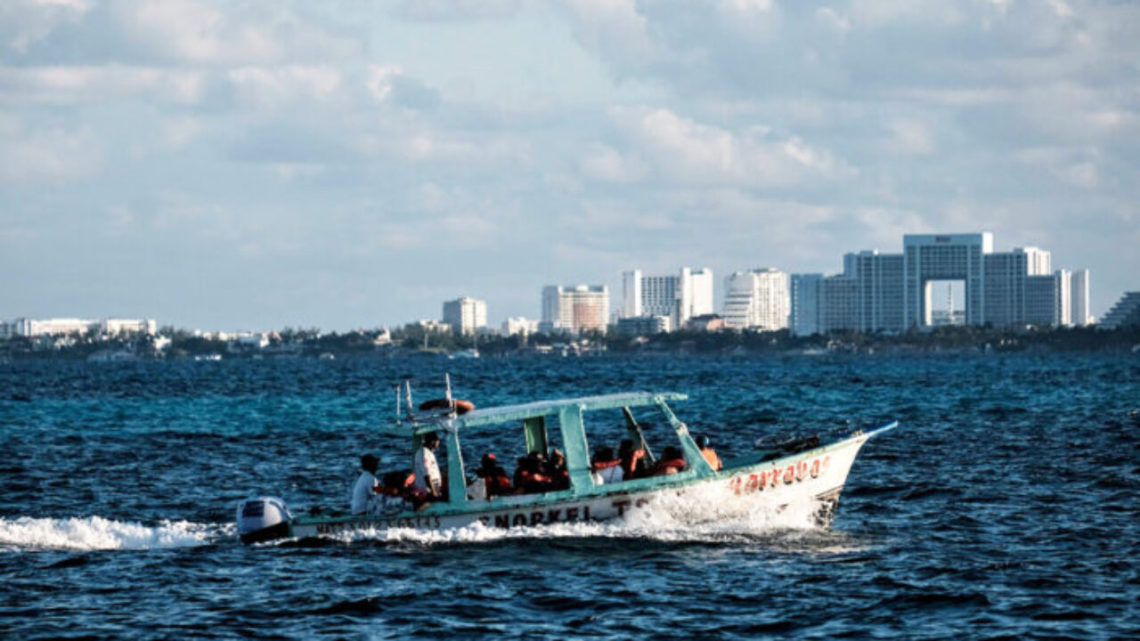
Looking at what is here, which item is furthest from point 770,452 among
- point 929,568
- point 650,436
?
point 650,436

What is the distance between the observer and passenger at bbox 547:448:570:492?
2741cm

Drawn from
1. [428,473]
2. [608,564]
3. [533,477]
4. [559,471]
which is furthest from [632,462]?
[428,473]

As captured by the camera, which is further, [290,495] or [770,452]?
[290,495]

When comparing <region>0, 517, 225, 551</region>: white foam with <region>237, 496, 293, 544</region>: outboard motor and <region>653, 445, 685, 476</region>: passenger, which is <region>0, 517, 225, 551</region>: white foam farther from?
<region>653, 445, 685, 476</region>: passenger

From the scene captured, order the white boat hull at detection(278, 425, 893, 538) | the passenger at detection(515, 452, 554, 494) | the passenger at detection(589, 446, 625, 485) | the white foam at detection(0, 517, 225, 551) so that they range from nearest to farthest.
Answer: the white boat hull at detection(278, 425, 893, 538)
the passenger at detection(515, 452, 554, 494)
the passenger at detection(589, 446, 625, 485)
the white foam at detection(0, 517, 225, 551)

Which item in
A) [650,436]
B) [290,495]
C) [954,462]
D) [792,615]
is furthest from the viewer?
[650,436]

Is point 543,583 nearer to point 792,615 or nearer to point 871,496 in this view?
point 792,615

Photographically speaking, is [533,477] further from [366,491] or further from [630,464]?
[366,491]

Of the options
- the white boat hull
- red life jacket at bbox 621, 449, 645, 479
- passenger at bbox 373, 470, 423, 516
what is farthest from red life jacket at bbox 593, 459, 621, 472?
passenger at bbox 373, 470, 423, 516

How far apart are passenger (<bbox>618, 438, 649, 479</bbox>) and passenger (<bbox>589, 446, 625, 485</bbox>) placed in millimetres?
102

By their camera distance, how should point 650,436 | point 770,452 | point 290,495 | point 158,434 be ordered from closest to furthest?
point 770,452 → point 290,495 → point 650,436 → point 158,434

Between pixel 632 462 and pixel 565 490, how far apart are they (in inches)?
49.5

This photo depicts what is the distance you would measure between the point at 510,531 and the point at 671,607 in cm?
539

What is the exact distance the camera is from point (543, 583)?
2389 cm
